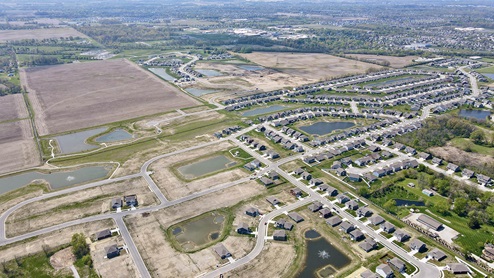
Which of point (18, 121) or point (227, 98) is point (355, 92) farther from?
point (18, 121)

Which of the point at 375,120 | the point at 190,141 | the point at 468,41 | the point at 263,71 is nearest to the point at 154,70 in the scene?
the point at 263,71

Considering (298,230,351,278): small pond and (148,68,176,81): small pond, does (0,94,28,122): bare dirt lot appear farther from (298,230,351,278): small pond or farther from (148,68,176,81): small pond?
(298,230,351,278): small pond

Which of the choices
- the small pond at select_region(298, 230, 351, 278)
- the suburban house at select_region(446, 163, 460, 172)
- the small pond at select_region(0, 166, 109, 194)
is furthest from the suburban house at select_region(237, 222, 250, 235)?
the suburban house at select_region(446, 163, 460, 172)

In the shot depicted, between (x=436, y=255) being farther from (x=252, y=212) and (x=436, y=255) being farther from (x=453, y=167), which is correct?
(x=453, y=167)

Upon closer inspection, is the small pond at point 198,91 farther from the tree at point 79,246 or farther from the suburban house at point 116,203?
the tree at point 79,246

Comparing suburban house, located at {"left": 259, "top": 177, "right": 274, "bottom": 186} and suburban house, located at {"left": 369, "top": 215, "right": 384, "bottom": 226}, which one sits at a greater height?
suburban house, located at {"left": 369, "top": 215, "right": 384, "bottom": 226}

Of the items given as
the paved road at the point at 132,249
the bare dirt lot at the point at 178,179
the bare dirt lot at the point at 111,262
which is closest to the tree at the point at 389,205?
the bare dirt lot at the point at 178,179
